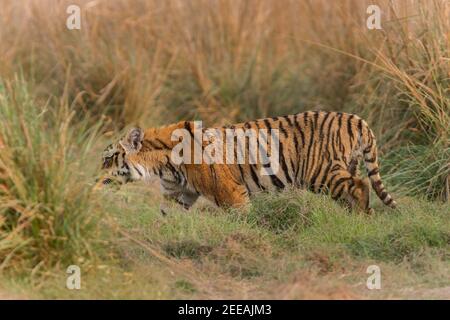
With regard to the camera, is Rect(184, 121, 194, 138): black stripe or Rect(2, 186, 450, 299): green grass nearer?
Rect(2, 186, 450, 299): green grass

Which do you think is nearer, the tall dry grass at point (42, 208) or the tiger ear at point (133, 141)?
the tall dry grass at point (42, 208)

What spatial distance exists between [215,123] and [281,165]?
9.04 feet

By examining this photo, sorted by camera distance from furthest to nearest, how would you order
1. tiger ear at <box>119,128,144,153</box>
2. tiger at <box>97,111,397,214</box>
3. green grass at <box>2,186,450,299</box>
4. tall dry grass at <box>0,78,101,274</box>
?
tiger ear at <box>119,128,144,153</box>
tiger at <box>97,111,397,214</box>
green grass at <box>2,186,450,299</box>
tall dry grass at <box>0,78,101,274</box>

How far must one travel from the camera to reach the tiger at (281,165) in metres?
7.60

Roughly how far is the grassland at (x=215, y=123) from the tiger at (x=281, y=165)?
0.20m

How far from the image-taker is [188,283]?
6230 mm

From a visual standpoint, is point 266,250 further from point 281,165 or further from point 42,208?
point 42,208

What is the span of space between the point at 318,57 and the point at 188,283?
199 inches

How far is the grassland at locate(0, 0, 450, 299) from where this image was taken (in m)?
6.00

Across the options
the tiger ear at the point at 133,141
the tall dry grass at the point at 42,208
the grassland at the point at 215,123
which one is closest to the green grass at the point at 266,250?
the grassland at the point at 215,123

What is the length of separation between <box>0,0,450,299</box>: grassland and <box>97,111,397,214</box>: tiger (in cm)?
20

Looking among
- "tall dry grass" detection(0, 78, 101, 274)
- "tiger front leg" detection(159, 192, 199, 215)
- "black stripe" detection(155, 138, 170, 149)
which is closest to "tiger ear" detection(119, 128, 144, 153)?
"black stripe" detection(155, 138, 170, 149)

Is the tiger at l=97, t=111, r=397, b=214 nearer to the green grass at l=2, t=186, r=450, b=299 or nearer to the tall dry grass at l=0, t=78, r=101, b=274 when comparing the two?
the green grass at l=2, t=186, r=450, b=299

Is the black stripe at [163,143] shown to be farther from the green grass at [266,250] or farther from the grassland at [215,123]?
the green grass at [266,250]
